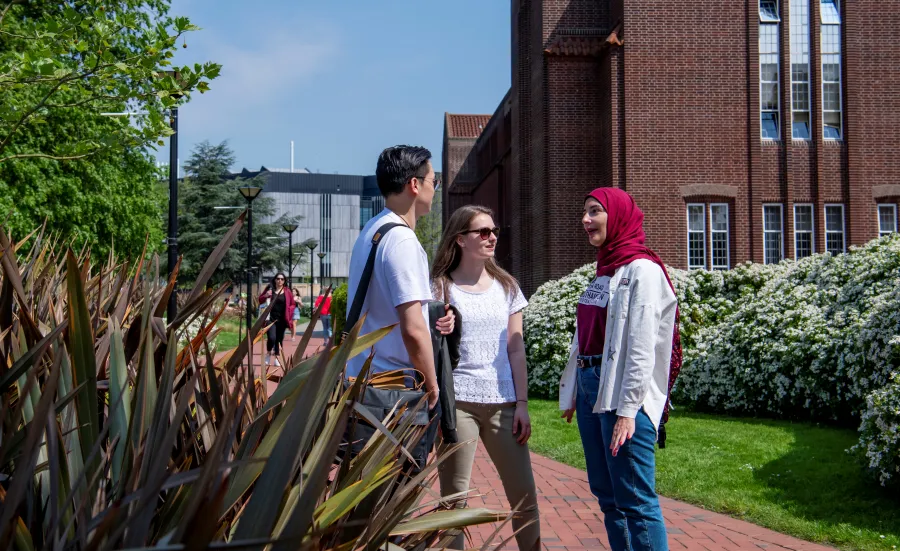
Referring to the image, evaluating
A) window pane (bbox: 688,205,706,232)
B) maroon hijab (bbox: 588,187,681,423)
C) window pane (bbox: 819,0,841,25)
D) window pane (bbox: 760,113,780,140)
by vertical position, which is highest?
window pane (bbox: 819,0,841,25)

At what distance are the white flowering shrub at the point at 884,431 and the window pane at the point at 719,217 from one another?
19.2 m

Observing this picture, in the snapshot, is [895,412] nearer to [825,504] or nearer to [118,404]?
[825,504]

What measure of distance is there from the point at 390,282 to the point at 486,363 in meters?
1.13

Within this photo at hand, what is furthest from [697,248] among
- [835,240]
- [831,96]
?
[831,96]

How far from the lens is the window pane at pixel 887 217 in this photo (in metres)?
25.8

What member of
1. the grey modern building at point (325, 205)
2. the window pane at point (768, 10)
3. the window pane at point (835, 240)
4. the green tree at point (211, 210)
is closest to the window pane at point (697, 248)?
the window pane at point (835, 240)

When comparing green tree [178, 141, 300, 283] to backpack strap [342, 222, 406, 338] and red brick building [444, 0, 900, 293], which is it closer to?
red brick building [444, 0, 900, 293]

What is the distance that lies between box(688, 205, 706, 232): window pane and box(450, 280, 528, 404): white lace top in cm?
2172

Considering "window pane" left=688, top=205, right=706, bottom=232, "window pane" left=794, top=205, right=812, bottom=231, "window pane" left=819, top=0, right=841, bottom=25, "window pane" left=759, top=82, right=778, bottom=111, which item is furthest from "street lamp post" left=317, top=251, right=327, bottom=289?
"window pane" left=819, top=0, right=841, bottom=25

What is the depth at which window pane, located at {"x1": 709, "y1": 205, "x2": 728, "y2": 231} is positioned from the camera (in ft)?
83.7

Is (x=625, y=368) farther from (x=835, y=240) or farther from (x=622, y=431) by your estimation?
(x=835, y=240)

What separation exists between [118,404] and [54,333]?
0.69ft

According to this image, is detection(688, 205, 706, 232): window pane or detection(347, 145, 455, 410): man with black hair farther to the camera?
detection(688, 205, 706, 232): window pane

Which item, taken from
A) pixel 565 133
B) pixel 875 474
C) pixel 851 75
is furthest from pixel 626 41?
pixel 875 474
